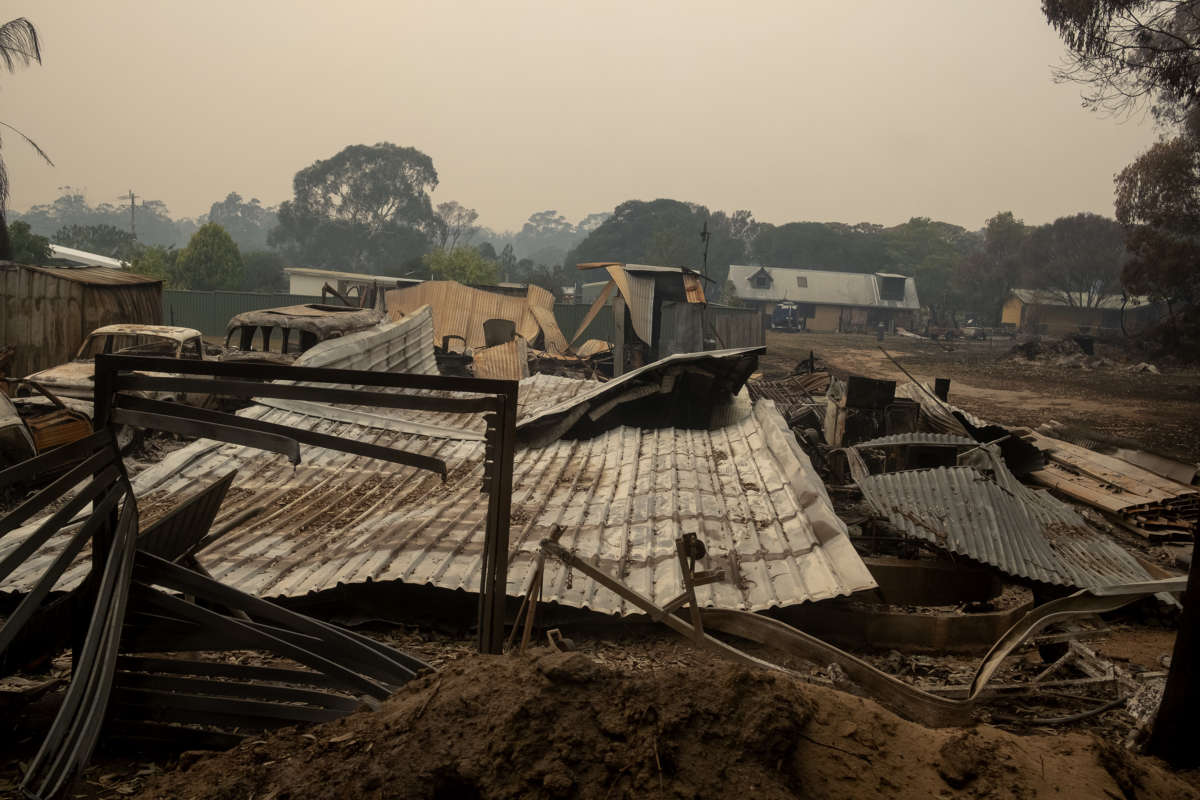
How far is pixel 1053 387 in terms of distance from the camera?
79.4 ft

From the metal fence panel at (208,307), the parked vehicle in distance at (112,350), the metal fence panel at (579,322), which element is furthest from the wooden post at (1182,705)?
the metal fence panel at (208,307)

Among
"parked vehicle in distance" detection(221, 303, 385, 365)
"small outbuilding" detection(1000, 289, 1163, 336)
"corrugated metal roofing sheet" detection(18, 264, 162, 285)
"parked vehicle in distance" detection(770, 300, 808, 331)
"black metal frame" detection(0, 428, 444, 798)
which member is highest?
"small outbuilding" detection(1000, 289, 1163, 336)

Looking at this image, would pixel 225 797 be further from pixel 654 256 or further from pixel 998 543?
pixel 654 256

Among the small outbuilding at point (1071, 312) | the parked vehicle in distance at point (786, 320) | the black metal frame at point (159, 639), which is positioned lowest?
the black metal frame at point (159, 639)

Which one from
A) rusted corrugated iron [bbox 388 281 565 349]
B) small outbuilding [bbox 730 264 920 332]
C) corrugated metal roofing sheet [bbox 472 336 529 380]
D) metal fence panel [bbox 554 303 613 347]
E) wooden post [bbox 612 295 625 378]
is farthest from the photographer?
small outbuilding [bbox 730 264 920 332]

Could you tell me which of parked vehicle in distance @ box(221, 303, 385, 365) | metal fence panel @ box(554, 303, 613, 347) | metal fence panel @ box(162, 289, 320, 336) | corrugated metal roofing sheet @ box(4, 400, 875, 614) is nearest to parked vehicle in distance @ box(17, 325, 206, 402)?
parked vehicle in distance @ box(221, 303, 385, 365)

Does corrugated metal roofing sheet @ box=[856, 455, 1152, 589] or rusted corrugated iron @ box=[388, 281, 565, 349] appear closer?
corrugated metal roofing sheet @ box=[856, 455, 1152, 589]

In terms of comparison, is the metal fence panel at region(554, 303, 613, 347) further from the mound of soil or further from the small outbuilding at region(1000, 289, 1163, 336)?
the small outbuilding at region(1000, 289, 1163, 336)

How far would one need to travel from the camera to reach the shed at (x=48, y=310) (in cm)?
1456

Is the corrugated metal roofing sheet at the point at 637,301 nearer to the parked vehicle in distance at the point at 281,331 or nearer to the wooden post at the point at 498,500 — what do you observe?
the parked vehicle in distance at the point at 281,331

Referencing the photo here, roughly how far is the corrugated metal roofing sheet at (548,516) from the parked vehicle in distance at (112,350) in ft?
13.8

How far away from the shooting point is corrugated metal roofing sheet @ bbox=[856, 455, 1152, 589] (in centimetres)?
501

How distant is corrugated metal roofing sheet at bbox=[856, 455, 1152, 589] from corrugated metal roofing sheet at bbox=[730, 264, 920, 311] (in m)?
57.1

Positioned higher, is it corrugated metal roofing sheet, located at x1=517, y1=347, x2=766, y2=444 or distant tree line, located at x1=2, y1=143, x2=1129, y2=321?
distant tree line, located at x1=2, y1=143, x2=1129, y2=321
